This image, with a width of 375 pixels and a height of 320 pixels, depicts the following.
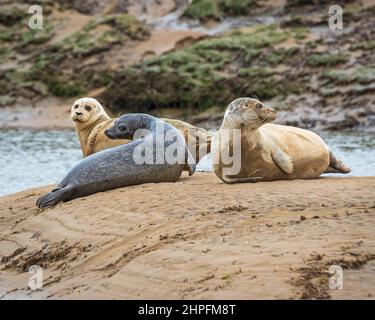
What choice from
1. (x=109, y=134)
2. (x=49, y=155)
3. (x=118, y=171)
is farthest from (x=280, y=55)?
(x=118, y=171)

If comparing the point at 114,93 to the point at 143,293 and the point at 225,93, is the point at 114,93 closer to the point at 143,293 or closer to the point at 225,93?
the point at 225,93

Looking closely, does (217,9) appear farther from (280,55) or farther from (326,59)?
(326,59)

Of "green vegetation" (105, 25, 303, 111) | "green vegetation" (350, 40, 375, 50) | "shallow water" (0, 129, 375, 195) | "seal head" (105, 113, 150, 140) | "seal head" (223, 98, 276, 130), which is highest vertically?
"seal head" (223, 98, 276, 130)

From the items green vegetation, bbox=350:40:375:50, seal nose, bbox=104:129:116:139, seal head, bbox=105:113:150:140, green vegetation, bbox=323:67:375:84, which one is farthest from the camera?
green vegetation, bbox=350:40:375:50

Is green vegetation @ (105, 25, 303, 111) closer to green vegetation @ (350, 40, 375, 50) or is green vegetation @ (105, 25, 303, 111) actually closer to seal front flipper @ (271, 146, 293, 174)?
green vegetation @ (350, 40, 375, 50)

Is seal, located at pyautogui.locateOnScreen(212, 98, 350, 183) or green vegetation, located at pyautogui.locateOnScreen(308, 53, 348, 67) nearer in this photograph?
seal, located at pyautogui.locateOnScreen(212, 98, 350, 183)

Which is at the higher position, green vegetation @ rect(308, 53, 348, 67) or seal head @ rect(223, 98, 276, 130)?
seal head @ rect(223, 98, 276, 130)

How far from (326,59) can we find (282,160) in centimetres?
1428

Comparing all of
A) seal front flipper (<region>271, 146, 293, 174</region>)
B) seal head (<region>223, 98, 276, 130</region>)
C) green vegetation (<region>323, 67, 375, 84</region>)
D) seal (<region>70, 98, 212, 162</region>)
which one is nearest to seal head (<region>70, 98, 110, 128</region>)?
seal (<region>70, 98, 212, 162</region>)

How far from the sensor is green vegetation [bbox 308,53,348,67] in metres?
21.8

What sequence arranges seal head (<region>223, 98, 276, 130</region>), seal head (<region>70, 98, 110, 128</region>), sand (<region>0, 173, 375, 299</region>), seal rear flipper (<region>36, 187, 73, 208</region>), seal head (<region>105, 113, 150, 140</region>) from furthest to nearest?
seal head (<region>70, 98, 110, 128</region>) → seal head (<region>105, 113, 150, 140</region>) → seal rear flipper (<region>36, 187, 73, 208</region>) → seal head (<region>223, 98, 276, 130</region>) → sand (<region>0, 173, 375, 299</region>)

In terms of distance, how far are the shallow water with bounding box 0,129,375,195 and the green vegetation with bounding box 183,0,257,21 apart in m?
8.36

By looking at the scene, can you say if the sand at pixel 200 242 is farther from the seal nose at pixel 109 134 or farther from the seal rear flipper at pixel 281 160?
the seal nose at pixel 109 134

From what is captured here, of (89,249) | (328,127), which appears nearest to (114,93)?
(328,127)
